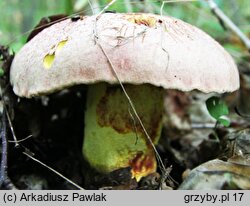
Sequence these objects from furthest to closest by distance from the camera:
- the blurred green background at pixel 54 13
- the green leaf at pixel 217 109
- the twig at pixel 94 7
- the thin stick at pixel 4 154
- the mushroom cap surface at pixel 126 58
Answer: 1. the blurred green background at pixel 54 13
2. the green leaf at pixel 217 109
3. the twig at pixel 94 7
4. the thin stick at pixel 4 154
5. the mushroom cap surface at pixel 126 58

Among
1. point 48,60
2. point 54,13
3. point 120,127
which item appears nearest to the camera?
point 48,60

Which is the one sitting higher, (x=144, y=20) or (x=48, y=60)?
(x=144, y=20)

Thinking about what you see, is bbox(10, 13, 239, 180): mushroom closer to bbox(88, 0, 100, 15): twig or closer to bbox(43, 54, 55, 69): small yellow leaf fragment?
bbox(43, 54, 55, 69): small yellow leaf fragment

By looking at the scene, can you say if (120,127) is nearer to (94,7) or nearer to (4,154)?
(4,154)

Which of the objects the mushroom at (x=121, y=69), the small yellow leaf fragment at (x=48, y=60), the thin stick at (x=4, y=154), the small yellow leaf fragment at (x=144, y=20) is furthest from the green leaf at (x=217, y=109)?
the thin stick at (x=4, y=154)

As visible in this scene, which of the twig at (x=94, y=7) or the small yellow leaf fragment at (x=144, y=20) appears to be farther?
the twig at (x=94, y=7)

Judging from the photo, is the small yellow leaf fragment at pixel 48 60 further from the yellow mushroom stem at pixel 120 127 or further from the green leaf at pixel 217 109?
the green leaf at pixel 217 109
